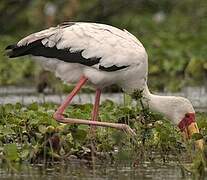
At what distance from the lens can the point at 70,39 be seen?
9984 mm

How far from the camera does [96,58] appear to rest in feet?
32.6

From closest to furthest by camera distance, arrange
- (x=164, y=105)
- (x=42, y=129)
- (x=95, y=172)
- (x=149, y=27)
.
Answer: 1. (x=95, y=172)
2. (x=42, y=129)
3. (x=164, y=105)
4. (x=149, y=27)

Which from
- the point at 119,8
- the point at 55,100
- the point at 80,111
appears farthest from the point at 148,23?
the point at 80,111

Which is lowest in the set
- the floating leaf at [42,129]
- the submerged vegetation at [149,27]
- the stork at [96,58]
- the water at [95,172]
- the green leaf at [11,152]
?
the water at [95,172]

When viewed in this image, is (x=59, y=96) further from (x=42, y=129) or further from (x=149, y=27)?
(x=149, y=27)

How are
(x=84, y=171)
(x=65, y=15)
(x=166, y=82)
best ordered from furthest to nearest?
(x=65, y=15)
(x=166, y=82)
(x=84, y=171)

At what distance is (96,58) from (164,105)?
2.89 ft

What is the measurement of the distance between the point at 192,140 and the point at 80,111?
95.7 inches

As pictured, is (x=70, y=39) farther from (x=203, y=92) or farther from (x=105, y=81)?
(x=203, y=92)

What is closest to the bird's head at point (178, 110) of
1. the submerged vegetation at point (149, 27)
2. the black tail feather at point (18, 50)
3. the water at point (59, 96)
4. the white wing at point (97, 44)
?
the white wing at point (97, 44)

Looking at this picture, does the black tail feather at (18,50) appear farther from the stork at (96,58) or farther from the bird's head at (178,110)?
the bird's head at (178,110)

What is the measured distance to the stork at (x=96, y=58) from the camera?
390 inches

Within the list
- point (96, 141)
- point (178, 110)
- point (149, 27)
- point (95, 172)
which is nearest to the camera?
point (95, 172)

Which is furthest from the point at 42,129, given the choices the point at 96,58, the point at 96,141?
the point at 96,58
